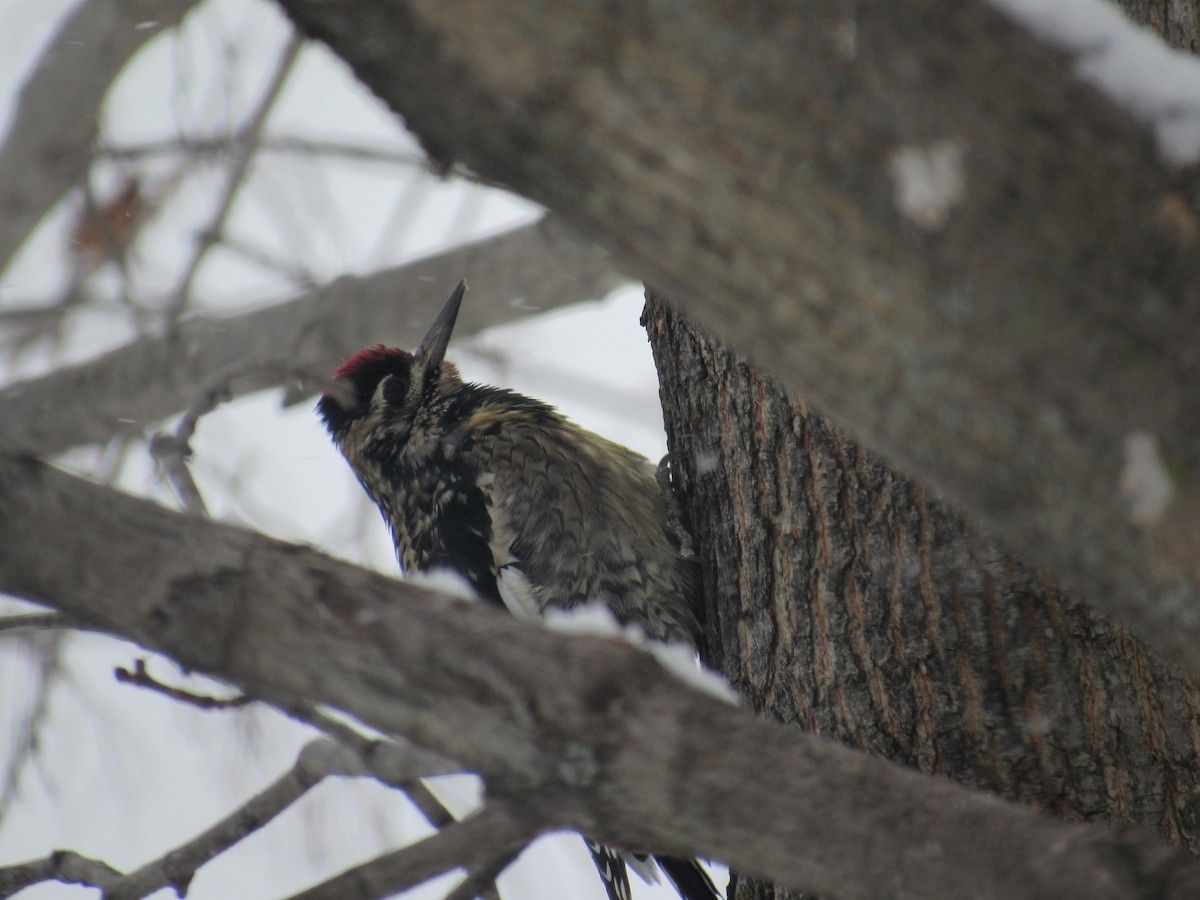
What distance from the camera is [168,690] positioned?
132cm

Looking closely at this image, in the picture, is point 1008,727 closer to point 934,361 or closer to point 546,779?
point 546,779

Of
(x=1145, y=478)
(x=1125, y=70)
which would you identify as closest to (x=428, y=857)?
(x=1145, y=478)

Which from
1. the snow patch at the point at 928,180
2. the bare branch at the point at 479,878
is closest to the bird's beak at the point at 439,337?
the bare branch at the point at 479,878

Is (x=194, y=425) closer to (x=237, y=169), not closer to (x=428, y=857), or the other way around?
(x=428, y=857)

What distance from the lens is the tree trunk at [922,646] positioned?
1689 millimetres

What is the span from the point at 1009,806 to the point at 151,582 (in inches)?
35.1

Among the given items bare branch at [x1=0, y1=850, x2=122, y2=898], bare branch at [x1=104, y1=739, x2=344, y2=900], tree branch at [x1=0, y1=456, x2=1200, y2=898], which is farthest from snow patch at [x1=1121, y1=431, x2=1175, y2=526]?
bare branch at [x1=0, y1=850, x2=122, y2=898]

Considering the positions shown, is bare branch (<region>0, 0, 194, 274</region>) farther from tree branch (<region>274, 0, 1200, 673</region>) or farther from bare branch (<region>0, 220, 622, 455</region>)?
tree branch (<region>274, 0, 1200, 673</region>)

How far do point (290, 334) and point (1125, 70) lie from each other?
3474mm

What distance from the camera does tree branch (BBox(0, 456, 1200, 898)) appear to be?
1.11 m

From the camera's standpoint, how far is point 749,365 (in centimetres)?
209

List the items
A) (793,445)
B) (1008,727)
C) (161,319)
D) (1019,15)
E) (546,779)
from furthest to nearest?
(161,319), (793,445), (1008,727), (546,779), (1019,15)

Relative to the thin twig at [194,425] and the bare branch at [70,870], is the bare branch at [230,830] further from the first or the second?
the thin twig at [194,425]

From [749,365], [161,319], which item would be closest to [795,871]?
[749,365]
